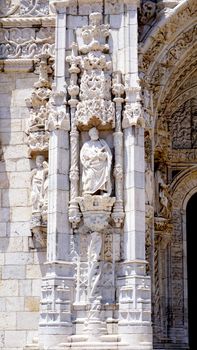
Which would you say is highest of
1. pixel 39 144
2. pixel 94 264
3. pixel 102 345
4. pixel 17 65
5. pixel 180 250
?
pixel 17 65

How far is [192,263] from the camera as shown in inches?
606

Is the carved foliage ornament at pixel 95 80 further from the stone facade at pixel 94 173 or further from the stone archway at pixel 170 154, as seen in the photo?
the stone archway at pixel 170 154

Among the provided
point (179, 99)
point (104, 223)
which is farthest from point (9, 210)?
point (179, 99)

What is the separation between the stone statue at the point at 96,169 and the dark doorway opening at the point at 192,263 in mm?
3566

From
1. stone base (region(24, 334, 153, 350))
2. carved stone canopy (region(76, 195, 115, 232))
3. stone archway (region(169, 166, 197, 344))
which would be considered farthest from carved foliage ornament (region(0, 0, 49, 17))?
stone base (region(24, 334, 153, 350))

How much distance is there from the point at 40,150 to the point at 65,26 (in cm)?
237

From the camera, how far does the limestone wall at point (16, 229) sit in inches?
523

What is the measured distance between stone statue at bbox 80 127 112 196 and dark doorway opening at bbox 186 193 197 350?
357cm

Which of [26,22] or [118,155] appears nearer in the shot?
[118,155]

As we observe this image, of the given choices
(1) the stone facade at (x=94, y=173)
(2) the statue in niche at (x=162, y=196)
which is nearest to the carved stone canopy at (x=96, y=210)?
(1) the stone facade at (x=94, y=173)

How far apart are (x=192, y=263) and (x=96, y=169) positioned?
3998mm

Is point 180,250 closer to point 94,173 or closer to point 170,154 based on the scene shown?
point 170,154

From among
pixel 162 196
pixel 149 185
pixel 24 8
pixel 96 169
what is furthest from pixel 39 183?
pixel 24 8

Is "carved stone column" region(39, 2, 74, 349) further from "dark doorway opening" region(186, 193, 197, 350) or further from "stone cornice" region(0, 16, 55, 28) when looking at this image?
"dark doorway opening" region(186, 193, 197, 350)
